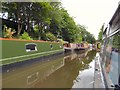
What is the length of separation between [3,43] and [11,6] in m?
Answer: 9.60

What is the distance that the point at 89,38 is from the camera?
87.8m

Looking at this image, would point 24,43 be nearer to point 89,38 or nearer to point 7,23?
point 7,23

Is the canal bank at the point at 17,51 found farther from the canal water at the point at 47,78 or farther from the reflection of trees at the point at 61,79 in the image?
the reflection of trees at the point at 61,79

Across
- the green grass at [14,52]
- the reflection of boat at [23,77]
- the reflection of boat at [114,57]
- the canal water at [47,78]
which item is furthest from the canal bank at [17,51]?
the reflection of boat at [114,57]

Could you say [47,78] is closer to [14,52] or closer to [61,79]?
[61,79]

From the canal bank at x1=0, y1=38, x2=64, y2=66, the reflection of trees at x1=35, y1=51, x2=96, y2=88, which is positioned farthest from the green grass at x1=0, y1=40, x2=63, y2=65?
the reflection of trees at x1=35, y1=51, x2=96, y2=88

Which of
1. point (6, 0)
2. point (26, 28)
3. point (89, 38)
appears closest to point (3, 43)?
point (6, 0)

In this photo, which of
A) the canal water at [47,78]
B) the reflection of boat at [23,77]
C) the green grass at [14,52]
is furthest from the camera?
the green grass at [14,52]

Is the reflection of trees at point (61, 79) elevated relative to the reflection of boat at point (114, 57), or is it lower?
lower

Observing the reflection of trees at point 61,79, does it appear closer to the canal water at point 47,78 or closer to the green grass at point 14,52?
the canal water at point 47,78

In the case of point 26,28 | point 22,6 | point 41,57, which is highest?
point 22,6

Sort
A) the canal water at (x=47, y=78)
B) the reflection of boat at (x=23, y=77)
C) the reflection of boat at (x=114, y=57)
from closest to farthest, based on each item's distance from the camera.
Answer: the reflection of boat at (x=114, y=57), the canal water at (x=47, y=78), the reflection of boat at (x=23, y=77)

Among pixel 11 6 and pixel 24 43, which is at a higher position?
pixel 11 6

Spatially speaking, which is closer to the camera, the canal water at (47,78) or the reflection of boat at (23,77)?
the canal water at (47,78)
